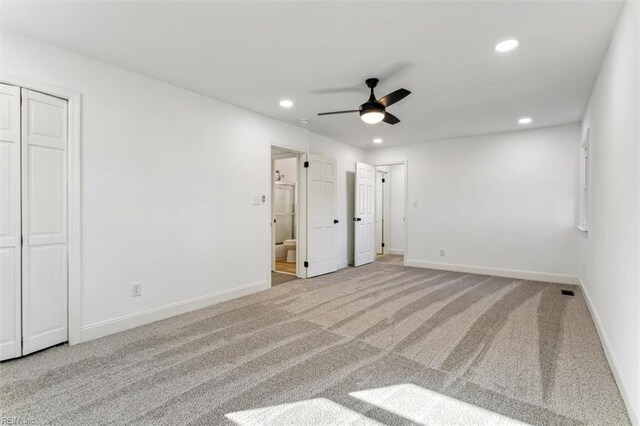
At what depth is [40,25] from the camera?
2340 millimetres

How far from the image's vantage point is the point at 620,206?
2.14 m

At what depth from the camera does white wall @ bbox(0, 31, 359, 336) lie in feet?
9.27

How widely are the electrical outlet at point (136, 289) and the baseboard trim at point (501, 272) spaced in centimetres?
479

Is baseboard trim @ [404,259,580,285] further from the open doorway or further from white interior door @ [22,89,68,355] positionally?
white interior door @ [22,89,68,355]

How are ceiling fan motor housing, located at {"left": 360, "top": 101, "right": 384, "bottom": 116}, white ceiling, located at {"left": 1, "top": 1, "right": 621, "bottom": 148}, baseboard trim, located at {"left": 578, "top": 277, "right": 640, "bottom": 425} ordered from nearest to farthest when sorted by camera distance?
baseboard trim, located at {"left": 578, "top": 277, "right": 640, "bottom": 425}, white ceiling, located at {"left": 1, "top": 1, "right": 621, "bottom": 148}, ceiling fan motor housing, located at {"left": 360, "top": 101, "right": 384, "bottom": 116}

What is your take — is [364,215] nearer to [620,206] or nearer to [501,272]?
[501,272]

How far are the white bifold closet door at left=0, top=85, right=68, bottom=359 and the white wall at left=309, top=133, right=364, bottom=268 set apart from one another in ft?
12.4

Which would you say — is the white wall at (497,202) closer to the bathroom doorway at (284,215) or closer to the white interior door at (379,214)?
the white interior door at (379,214)

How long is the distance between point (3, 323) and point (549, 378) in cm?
398

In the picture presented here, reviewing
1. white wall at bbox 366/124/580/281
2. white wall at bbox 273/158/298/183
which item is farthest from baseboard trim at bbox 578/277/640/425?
white wall at bbox 273/158/298/183

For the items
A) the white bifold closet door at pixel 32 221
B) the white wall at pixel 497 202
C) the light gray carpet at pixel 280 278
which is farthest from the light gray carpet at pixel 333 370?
the white wall at pixel 497 202

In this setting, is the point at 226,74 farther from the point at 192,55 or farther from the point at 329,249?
the point at 329,249

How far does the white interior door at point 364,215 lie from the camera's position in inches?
248

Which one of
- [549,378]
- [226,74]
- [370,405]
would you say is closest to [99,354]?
[370,405]
